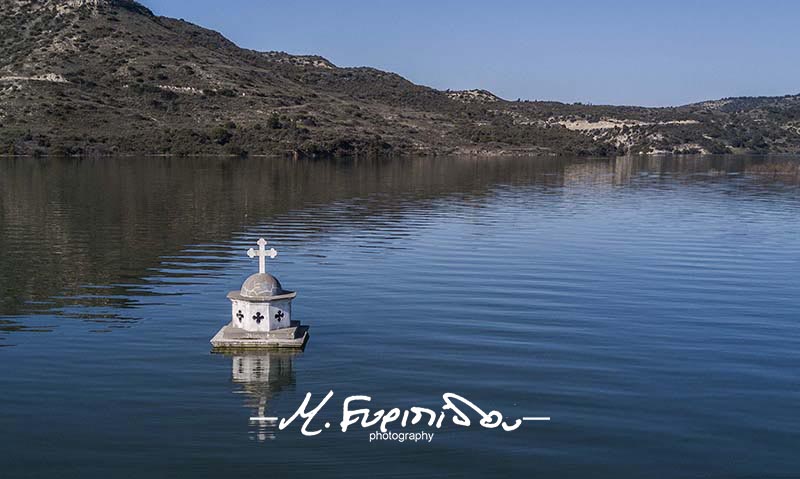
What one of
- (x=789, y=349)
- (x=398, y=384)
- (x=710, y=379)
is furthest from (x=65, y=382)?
(x=789, y=349)

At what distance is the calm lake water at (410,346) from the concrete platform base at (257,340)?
0.81 ft

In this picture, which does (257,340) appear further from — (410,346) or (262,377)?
(410,346)

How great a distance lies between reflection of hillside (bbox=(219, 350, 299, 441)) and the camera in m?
13.2

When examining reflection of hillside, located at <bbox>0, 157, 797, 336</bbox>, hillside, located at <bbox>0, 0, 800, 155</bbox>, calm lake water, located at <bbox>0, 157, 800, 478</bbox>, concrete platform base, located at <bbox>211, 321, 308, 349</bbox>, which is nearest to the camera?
calm lake water, located at <bbox>0, 157, 800, 478</bbox>

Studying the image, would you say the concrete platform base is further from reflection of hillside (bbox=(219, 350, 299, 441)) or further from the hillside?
the hillside

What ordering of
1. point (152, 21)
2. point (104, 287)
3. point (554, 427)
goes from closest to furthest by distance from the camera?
1. point (554, 427)
2. point (104, 287)
3. point (152, 21)

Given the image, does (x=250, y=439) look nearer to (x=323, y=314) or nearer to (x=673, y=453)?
(x=673, y=453)

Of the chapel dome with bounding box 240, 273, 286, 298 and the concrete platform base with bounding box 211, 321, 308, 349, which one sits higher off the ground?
the chapel dome with bounding box 240, 273, 286, 298

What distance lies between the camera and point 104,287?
77.0 feet

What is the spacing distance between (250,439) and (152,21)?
193 meters

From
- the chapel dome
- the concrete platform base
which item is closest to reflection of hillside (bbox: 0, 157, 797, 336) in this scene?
the concrete platform base

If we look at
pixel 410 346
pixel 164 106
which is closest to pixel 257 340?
pixel 410 346

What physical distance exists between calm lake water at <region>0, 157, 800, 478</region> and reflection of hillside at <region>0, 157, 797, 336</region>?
0.78 feet

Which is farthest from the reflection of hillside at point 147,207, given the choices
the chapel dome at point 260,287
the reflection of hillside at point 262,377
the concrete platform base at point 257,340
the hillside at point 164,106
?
the hillside at point 164,106
